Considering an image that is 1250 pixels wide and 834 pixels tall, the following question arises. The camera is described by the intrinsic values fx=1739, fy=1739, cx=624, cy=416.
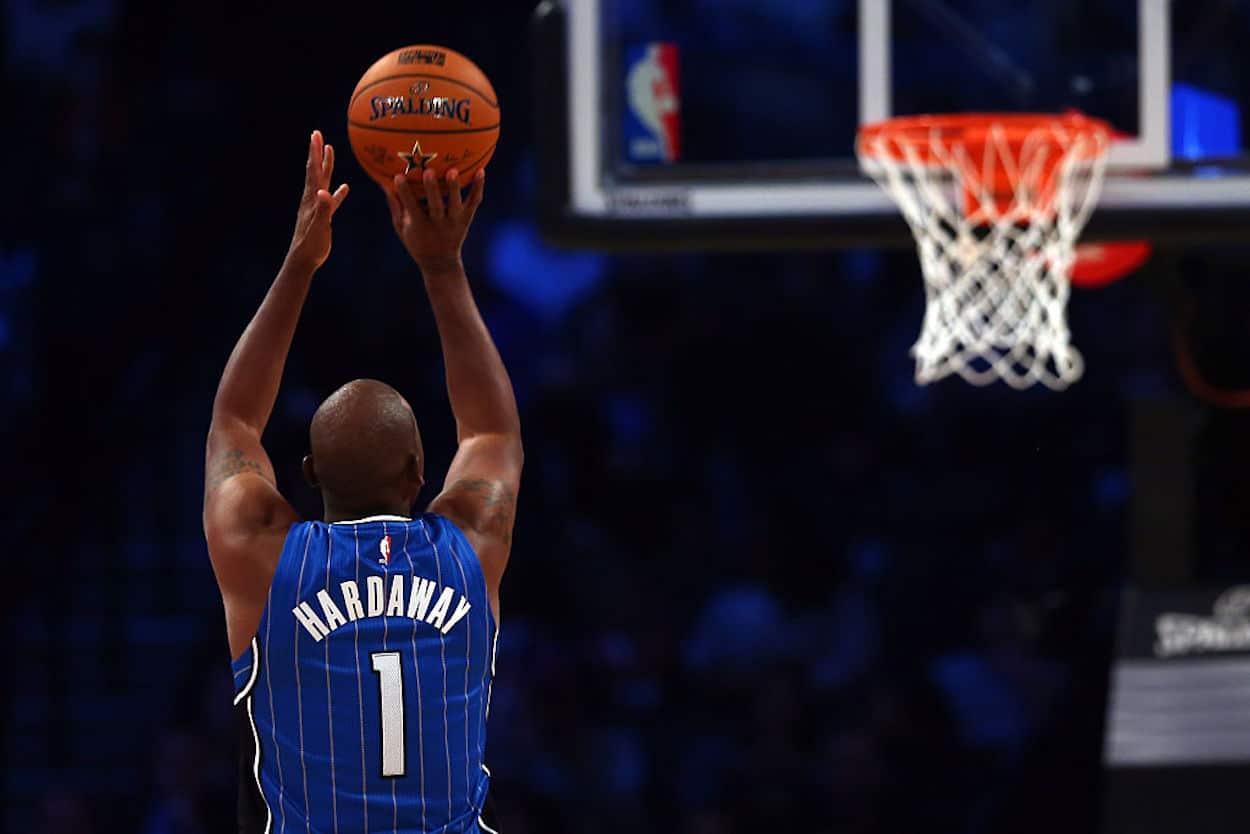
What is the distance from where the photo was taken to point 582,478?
299 inches

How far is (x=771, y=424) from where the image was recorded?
301 inches

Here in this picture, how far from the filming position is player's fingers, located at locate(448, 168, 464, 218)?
8.82 ft

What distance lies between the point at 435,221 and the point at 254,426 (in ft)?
1.40

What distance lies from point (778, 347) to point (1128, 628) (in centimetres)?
211

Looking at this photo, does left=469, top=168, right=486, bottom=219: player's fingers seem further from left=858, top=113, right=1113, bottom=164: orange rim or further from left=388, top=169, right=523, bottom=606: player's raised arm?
left=858, top=113, right=1113, bottom=164: orange rim

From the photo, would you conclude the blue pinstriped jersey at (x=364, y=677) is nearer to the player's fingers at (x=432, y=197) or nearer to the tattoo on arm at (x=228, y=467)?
the tattoo on arm at (x=228, y=467)

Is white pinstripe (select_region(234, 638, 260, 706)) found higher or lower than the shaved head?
lower

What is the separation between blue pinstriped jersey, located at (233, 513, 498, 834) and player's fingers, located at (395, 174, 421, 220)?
561 millimetres

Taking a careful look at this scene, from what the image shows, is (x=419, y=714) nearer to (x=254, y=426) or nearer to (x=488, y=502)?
(x=488, y=502)

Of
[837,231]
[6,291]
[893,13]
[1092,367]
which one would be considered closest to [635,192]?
[837,231]

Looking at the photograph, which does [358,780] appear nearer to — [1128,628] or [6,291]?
[1128,628]

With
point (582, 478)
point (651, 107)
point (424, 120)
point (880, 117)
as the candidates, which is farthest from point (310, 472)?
point (582, 478)

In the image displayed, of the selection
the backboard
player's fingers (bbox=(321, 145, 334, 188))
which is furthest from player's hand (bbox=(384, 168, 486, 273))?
the backboard

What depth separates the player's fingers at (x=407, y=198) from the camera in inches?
106
